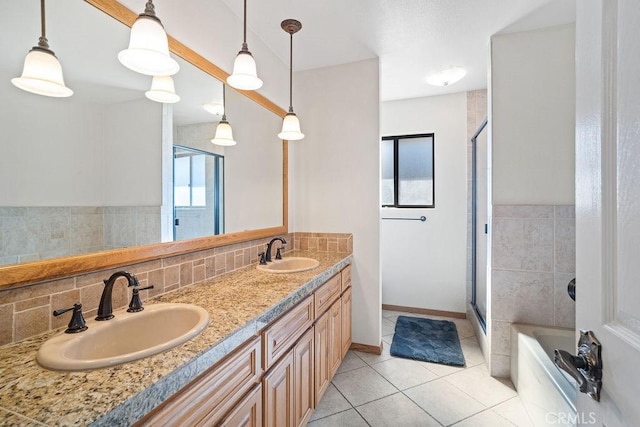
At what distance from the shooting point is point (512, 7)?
1805 mm

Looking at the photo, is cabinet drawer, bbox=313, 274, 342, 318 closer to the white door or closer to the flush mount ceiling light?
the white door

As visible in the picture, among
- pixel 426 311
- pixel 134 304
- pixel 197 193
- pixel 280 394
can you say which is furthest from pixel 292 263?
pixel 426 311

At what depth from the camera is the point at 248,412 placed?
100 centimetres

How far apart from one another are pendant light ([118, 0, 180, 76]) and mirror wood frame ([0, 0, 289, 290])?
0.87 feet

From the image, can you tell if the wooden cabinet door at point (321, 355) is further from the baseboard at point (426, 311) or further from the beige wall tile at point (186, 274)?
the baseboard at point (426, 311)

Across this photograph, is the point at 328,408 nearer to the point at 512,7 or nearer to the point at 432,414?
the point at 432,414

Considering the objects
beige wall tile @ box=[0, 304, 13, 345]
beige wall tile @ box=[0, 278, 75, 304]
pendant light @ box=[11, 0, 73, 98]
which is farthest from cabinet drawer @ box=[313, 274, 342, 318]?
pendant light @ box=[11, 0, 73, 98]

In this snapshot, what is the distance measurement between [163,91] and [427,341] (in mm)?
2829

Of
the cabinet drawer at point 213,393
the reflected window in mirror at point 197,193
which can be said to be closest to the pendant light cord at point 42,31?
the reflected window in mirror at point 197,193

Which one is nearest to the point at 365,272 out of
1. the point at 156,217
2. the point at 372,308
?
the point at 372,308

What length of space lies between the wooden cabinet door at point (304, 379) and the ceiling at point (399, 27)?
6.69 feet

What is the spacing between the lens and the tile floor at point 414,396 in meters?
1.68

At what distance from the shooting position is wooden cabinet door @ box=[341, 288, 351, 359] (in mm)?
2197

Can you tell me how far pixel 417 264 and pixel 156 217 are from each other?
2.87 meters
